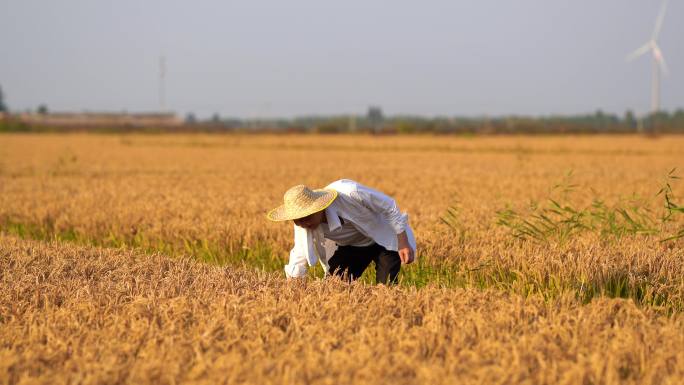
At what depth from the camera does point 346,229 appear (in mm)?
6328

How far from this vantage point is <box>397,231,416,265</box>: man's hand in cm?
587

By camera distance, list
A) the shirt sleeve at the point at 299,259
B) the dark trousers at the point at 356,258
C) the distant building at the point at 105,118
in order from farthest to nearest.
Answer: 1. the distant building at the point at 105,118
2. the dark trousers at the point at 356,258
3. the shirt sleeve at the point at 299,259

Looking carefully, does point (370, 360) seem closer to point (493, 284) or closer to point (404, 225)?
point (404, 225)

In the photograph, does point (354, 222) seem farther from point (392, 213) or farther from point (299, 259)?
point (299, 259)

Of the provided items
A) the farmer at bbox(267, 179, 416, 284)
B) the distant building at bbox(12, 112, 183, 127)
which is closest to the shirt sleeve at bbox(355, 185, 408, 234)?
the farmer at bbox(267, 179, 416, 284)

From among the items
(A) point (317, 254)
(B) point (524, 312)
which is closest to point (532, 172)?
(A) point (317, 254)

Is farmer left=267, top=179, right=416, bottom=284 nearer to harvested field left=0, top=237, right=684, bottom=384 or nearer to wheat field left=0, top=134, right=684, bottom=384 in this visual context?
wheat field left=0, top=134, right=684, bottom=384

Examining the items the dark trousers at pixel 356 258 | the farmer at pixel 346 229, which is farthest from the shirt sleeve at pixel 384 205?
the dark trousers at pixel 356 258

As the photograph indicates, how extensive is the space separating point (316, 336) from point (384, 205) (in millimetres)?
2141

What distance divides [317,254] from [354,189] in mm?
677

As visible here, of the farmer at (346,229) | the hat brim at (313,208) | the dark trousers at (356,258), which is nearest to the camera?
the hat brim at (313,208)

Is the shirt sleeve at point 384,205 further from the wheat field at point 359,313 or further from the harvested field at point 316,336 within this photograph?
the harvested field at point 316,336

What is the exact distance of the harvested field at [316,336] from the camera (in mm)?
3389

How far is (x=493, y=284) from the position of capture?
675cm
